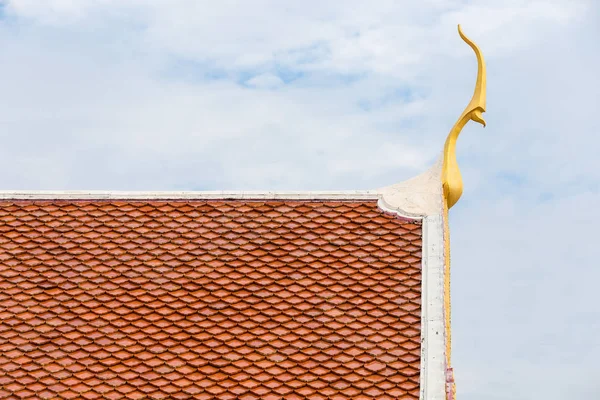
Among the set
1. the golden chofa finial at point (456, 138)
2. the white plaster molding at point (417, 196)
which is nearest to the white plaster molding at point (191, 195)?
the white plaster molding at point (417, 196)

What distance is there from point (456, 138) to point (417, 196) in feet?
3.63

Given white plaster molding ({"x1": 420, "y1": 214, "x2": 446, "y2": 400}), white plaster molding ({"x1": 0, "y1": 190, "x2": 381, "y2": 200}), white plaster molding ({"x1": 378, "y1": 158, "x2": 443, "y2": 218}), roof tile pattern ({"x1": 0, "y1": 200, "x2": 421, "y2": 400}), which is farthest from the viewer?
white plaster molding ({"x1": 0, "y1": 190, "x2": 381, "y2": 200})

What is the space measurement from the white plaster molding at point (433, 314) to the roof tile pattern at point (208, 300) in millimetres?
106

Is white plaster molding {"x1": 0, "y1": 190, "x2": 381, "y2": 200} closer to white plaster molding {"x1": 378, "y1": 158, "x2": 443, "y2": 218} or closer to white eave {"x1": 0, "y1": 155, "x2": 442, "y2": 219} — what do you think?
white eave {"x1": 0, "y1": 155, "x2": 442, "y2": 219}

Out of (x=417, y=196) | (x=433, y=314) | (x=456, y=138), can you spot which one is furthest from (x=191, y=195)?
(x=433, y=314)

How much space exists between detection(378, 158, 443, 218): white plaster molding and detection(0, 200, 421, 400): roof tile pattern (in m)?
0.18

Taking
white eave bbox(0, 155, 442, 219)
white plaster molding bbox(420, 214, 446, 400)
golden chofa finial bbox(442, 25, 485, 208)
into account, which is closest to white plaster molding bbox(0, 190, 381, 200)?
white eave bbox(0, 155, 442, 219)

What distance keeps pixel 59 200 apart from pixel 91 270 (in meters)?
1.50

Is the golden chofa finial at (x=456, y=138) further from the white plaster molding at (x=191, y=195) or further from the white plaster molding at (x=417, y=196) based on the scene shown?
the white plaster molding at (x=191, y=195)

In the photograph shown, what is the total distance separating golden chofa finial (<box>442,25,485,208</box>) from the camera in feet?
46.8

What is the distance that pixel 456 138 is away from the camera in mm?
14617

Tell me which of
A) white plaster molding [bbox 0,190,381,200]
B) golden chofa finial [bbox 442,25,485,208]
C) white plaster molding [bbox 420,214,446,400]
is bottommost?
white plaster molding [bbox 420,214,446,400]

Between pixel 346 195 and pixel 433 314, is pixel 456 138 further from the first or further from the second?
pixel 433 314

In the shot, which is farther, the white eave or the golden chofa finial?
the golden chofa finial
